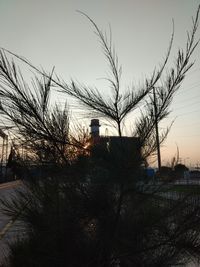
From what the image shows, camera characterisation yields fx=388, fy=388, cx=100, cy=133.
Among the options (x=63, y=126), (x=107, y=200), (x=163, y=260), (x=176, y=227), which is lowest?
(x=163, y=260)

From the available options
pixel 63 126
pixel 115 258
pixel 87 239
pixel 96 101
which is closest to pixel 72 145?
pixel 63 126

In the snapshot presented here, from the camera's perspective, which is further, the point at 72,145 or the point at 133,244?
the point at 72,145

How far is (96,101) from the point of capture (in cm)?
383

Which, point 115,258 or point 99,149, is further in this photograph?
point 99,149

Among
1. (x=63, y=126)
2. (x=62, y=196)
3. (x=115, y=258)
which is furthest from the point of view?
(x=63, y=126)

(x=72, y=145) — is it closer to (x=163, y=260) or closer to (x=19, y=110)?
Answer: (x=19, y=110)

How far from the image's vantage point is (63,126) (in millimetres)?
3973

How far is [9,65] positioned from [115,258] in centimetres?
201

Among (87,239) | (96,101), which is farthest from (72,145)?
(87,239)

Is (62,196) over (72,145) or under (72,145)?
under

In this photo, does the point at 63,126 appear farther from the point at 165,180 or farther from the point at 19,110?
the point at 165,180

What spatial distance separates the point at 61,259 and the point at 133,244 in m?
0.67

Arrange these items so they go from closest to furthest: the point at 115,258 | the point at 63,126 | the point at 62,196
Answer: the point at 115,258
the point at 62,196
the point at 63,126

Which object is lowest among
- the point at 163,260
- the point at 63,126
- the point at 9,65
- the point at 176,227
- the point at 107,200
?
the point at 163,260
